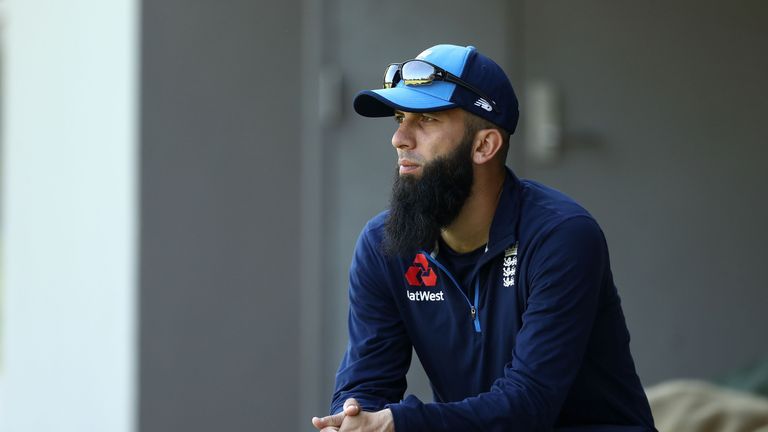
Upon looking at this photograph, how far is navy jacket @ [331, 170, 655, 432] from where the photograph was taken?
273 centimetres

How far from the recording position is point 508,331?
2887 millimetres

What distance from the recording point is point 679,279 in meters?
5.91

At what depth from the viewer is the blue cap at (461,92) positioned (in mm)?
2920

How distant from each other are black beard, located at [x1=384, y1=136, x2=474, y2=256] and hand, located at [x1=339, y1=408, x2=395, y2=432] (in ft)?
1.57

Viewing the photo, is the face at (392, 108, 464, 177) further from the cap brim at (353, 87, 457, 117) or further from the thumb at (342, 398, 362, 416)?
the thumb at (342, 398, 362, 416)

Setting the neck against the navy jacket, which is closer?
the navy jacket

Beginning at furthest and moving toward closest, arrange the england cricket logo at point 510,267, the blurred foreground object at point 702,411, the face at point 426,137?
the blurred foreground object at point 702,411, the face at point 426,137, the england cricket logo at point 510,267

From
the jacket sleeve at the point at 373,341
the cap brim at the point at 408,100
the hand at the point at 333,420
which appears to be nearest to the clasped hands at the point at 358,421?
the hand at the point at 333,420

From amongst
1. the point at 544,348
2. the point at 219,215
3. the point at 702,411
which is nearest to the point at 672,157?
the point at 702,411

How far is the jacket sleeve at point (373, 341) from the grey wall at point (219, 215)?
1844 millimetres

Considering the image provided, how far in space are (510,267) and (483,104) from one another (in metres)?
0.43

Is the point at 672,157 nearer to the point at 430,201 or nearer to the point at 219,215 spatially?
the point at 219,215

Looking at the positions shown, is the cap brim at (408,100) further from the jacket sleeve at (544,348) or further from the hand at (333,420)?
the hand at (333,420)

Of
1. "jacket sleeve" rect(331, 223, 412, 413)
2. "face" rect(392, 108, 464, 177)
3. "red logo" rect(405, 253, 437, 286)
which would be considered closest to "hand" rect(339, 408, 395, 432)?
"jacket sleeve" rect(331, 223, 412, 413)
